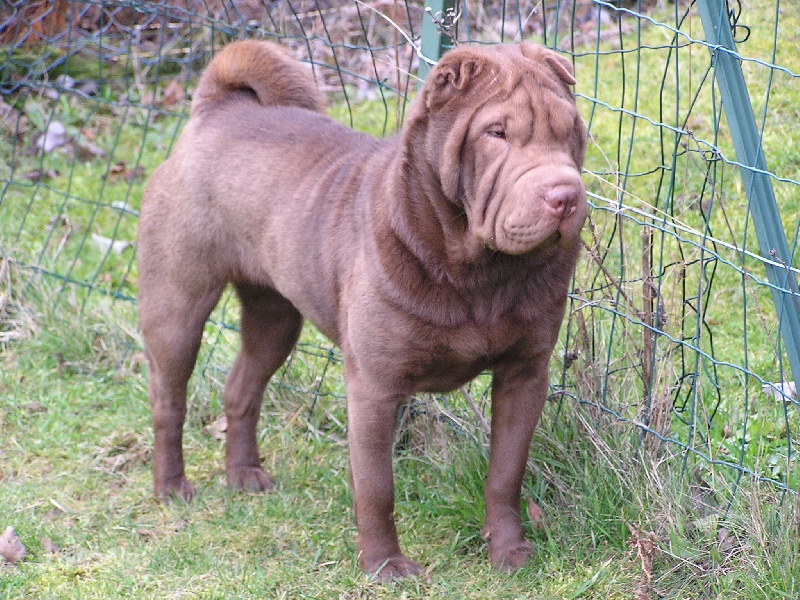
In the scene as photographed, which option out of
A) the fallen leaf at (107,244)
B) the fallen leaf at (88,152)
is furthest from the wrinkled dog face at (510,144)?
the fallen leaf at (88,152)

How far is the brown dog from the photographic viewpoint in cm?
276

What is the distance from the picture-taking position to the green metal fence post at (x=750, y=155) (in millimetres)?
2906

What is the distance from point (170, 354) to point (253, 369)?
13.4 inches

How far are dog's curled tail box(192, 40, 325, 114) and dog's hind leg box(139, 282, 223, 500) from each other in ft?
2.27

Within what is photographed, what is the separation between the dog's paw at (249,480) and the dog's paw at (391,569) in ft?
2.75

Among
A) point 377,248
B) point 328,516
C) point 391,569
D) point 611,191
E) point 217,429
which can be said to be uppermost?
point 377,248

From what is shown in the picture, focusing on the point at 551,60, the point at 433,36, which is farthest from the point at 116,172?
the point at 551,60

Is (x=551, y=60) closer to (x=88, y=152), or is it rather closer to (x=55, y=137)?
(x=88, y=152)

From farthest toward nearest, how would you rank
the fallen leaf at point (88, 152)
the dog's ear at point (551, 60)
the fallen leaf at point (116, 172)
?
the fallen leaf at point (88, 152) < the fallen leaf at point (116, 172) < the dog's ear at point (551, 60)

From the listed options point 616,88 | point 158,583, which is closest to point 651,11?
point 616,88

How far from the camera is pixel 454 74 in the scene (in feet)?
9.21

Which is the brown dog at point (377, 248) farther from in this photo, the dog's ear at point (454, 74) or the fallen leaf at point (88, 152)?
the fallen leaf at point (88, 152)

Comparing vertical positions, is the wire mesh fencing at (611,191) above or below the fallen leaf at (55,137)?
above

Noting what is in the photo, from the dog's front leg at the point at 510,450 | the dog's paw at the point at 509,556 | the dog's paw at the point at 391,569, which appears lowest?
the dog's paw at the point at 391,569
